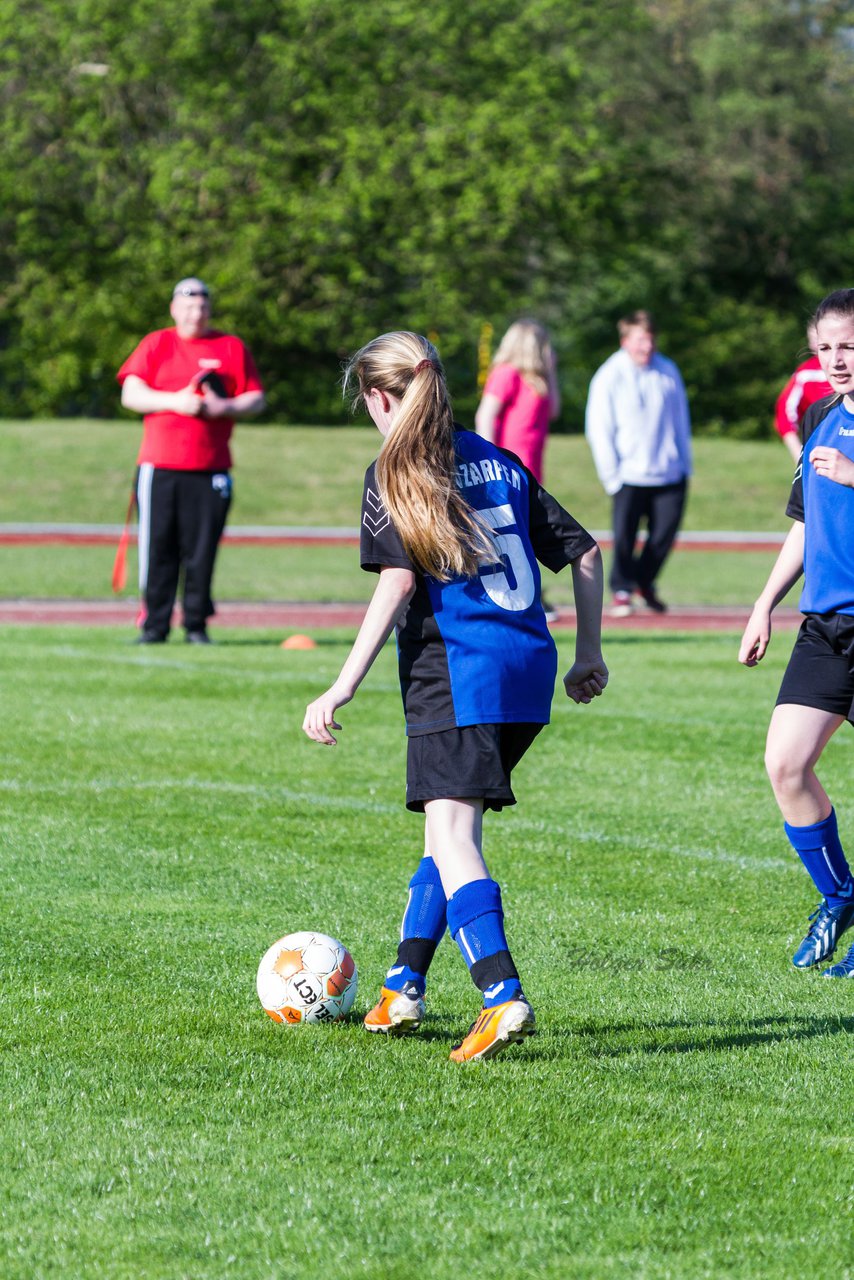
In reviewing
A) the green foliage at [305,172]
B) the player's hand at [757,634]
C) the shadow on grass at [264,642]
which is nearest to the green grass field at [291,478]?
the green foliage at [305,172]

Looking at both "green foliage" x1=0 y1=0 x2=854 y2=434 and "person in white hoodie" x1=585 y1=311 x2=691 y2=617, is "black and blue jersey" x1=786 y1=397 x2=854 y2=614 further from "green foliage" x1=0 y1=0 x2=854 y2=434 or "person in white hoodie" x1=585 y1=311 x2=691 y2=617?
"green foliage" x1=0 y1=0 x2=854 y2=434

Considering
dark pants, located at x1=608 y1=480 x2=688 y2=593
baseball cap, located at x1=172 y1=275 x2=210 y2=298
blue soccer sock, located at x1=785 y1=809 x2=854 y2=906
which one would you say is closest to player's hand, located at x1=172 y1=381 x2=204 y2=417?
baseball cap, located at x1=172 y1=275 x2=210 y2=298

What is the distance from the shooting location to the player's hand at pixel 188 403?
36.2 ft

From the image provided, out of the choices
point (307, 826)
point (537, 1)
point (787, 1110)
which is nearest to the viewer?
point (787, 1110)

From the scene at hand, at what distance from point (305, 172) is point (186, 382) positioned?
31911mm

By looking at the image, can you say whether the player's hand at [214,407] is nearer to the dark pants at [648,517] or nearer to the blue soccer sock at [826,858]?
the dark pants at [648,517]

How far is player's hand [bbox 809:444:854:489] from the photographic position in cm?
456

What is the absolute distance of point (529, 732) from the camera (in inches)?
160

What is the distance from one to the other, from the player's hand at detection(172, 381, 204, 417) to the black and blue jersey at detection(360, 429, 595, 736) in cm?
716

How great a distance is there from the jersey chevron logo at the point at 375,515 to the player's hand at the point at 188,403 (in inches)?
286

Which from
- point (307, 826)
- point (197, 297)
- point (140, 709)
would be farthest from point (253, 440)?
point (307, 826)

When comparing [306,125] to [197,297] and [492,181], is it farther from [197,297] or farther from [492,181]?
[197,297]

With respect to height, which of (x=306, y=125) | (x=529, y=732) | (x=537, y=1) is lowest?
(x=529, y=732)

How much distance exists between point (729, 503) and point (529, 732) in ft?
90.9
